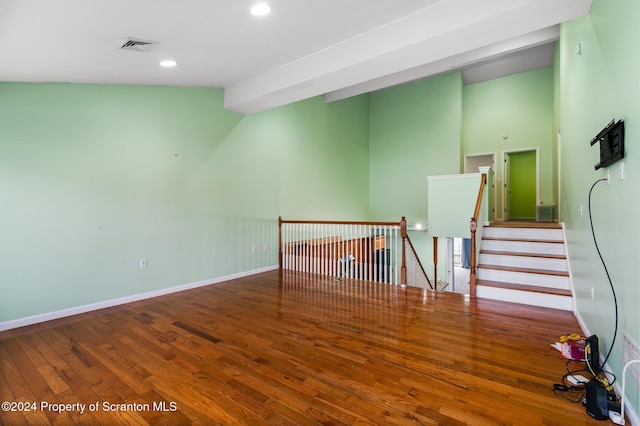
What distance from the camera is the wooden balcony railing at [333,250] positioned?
Result: 17.8ft

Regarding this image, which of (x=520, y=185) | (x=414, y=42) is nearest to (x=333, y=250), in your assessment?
(x=414, y=42)

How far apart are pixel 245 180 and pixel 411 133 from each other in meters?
5.15

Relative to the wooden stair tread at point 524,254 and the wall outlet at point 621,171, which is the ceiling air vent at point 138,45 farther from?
the wooden stair tread at point 524,254

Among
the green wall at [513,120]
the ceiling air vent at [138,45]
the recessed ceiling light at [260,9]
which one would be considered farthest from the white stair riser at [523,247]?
the ceiling air vent at [138,45]

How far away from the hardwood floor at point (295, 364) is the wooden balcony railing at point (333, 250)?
1416 mm

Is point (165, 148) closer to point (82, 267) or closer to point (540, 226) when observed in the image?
point (82, 267)

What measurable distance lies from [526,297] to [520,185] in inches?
211

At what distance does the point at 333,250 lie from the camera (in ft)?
18.8

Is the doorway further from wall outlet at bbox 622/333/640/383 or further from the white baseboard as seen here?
the white baseboard

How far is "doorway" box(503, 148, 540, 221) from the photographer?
316 inches

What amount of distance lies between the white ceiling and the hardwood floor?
2.62 metres

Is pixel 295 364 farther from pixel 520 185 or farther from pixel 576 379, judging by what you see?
pixel 520 185

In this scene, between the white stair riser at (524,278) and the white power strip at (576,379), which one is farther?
the white stair riser at (524,278)

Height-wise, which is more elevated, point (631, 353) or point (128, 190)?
point (128, 190)
